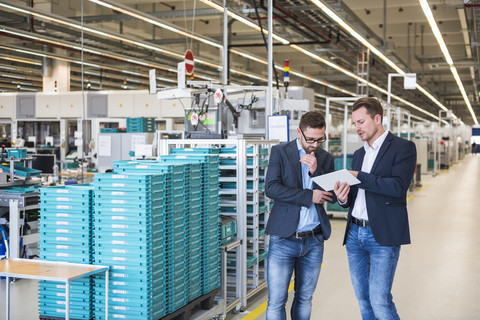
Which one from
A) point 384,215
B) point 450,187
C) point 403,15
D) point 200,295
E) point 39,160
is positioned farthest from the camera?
point 450,187

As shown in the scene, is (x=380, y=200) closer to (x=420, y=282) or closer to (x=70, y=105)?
(x=420, y=282)

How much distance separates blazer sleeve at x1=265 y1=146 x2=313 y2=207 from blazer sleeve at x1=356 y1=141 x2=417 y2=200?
1.10 ft

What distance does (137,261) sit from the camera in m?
3.11

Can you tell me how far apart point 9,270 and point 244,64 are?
19.1 m

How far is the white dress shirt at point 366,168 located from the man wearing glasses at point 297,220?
16 cm

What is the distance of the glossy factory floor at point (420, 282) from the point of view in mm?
4703

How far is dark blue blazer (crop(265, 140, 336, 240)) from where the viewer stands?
3.11 m

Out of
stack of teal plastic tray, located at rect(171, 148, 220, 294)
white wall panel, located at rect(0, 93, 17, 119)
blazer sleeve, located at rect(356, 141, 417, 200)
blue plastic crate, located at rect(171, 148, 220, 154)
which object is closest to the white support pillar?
white wall panel, located at rect(0, 93, 17, 119)

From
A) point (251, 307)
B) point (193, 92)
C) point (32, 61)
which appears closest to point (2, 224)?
point (193, 92)

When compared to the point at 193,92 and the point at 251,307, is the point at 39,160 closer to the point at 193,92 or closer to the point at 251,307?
the point at 193,92

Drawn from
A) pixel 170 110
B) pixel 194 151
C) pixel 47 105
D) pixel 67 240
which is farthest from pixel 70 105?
pixel 67 240

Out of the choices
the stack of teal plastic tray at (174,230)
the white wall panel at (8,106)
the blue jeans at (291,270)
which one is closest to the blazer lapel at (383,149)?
the blue jeans at (291,270)

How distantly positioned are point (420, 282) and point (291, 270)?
9.92 feet

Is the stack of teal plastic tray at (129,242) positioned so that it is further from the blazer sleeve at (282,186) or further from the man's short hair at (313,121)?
the man's short hair at (313,121)
